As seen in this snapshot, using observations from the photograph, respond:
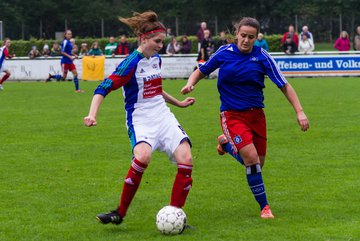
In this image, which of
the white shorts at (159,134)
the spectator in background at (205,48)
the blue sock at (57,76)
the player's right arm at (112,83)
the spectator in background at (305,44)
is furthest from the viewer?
the blue sock at (57,76)

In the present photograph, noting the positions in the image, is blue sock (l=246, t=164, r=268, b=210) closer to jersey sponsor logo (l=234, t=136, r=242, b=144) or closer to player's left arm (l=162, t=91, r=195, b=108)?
jersey sponsor logo (l=234, t=136, r=242, b=144)

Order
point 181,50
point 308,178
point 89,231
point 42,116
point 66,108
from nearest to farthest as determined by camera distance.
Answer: point 89,231, point 308,178, point 42,116, point 66,108, point 181,50

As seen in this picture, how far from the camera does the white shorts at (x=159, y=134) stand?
24.5ft

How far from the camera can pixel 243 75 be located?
7.93 meters

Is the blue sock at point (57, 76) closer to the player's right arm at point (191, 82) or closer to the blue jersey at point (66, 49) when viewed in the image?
the blue jersey at point (66, 49)

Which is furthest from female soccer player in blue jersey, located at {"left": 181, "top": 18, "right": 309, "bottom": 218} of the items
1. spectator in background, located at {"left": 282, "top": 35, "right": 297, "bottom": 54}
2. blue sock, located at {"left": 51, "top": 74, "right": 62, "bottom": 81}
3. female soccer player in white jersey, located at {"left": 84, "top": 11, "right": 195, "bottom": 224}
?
blue sock, located at {"left": 51, "top": 74, "right": 62, "bottom": 81}

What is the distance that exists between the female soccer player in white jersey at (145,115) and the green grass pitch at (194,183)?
1.17 feet

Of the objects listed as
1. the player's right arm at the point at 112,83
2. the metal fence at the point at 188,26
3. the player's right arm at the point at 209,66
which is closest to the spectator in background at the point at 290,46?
the metal fence at the point at 188,26

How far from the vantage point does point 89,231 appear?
7387 mm

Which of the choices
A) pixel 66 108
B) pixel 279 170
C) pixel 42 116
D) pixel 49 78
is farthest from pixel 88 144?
pixel 49 78

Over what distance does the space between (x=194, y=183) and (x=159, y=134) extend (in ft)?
7.71

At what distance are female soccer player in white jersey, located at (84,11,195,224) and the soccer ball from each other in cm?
18

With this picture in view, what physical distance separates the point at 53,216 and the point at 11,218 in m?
0.37

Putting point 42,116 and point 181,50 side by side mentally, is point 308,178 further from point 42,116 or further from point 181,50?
point 181,50
